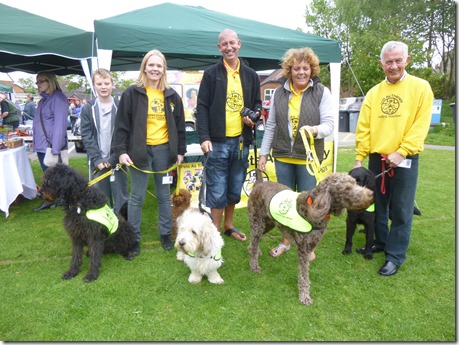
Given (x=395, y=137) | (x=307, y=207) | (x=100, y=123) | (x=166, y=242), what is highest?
(x=100, y=123)

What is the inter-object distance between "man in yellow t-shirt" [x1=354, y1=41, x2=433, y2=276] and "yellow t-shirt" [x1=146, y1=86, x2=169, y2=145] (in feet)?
7.12

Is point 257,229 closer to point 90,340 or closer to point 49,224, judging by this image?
point 90,340

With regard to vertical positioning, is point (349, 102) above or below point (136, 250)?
above

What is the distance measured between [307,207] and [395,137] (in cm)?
128

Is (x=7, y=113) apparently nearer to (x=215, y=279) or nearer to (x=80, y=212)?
(x=80, y=212)

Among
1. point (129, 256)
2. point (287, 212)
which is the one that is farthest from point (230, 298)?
point (129, 256)

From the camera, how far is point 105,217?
3258 mm

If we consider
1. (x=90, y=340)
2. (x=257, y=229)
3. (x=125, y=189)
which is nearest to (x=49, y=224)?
(x=125, y=189)

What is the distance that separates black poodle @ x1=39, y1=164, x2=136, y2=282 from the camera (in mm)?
3061

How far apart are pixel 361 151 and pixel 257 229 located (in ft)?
4.70

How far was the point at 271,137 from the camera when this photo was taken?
11.5ft

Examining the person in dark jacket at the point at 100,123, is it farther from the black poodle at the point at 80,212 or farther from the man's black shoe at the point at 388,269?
the man's black shoe at the point at 388,269

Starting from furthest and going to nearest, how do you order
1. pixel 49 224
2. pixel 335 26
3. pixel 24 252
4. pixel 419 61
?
1. pixel 335 26
2. pixel 419 61
3. pixel 49 224
4. pixel 24 252

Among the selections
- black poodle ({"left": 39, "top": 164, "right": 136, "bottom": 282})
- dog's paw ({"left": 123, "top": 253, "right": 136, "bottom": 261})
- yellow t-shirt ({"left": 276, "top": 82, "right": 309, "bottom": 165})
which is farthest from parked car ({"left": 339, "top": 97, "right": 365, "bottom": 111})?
black poodle ({"left": 39, "top": 164, "right": 136, "bottom": 282})
